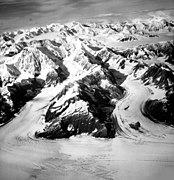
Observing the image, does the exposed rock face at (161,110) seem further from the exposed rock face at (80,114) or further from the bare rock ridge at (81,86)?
Result: the exposed rock face at (80,114)

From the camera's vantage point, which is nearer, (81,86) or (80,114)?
(80,114)

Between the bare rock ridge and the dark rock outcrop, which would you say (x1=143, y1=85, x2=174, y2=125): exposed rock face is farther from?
the dark rock outcrop

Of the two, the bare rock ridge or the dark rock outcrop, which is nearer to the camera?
the bare rock ridge

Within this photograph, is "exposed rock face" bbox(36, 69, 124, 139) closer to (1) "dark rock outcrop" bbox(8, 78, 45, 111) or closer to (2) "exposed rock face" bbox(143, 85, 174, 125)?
(2) "exposed rock face" bbox(143, 85, 174, 125)

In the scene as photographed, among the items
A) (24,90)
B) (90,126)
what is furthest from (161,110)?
(24,90)

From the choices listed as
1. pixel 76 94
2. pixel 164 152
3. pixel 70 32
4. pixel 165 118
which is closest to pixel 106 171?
pixel 164 152

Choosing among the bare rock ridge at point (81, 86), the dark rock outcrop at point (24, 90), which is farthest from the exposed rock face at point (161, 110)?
the dark rock outcrop at point (24, 90)

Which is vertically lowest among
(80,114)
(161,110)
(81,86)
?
(161,110)

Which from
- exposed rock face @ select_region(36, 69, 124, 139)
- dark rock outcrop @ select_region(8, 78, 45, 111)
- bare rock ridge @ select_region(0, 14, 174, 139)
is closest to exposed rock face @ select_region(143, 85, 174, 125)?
bare rock ridge @ select_region(0, 14, 174, 139)

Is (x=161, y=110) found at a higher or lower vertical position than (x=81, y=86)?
lower

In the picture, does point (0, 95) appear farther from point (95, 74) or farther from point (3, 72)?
point (95, 74)

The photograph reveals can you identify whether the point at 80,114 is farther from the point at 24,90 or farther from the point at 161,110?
the point at 24,90
